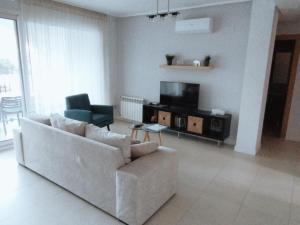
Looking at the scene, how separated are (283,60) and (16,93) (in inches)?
244

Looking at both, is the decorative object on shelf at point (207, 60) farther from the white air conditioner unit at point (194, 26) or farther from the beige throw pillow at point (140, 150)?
the beige throw pillow at point (140, 150)

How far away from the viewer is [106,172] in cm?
211

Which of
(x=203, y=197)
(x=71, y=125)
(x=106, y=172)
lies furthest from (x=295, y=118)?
(x=71, y=125)

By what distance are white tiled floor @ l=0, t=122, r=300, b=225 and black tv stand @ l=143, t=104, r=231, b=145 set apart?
2.02ft

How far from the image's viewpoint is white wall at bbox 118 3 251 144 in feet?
13.2

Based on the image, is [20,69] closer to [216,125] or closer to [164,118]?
[164,118]

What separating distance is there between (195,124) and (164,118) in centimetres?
75

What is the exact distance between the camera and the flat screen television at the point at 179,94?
4.52 m

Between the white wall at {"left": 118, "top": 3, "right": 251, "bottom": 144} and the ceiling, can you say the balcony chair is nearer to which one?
the ceiling

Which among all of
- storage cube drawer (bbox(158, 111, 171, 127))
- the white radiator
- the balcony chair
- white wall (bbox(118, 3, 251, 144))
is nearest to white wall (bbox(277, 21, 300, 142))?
white wall (bbox(118, 3, 251, 144))

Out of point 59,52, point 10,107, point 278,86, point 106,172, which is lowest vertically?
point 106,172

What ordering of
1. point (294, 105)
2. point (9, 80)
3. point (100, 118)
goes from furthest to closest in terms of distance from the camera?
point (294, 105) → point (100, 118) → point (9, 80)

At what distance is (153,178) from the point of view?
2.11 metres

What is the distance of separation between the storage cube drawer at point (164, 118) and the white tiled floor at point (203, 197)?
115 cm
